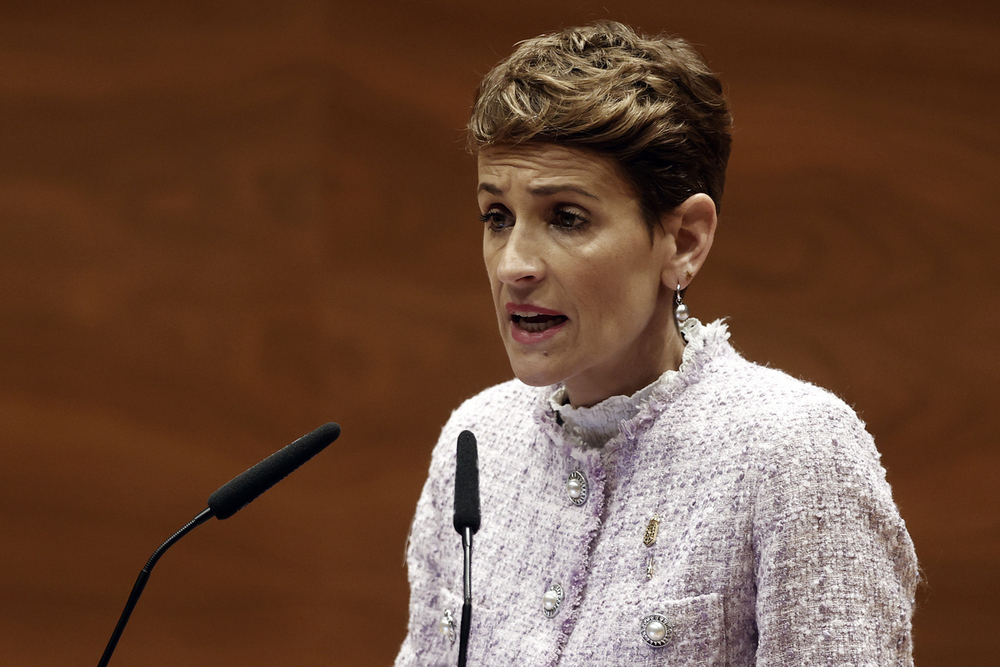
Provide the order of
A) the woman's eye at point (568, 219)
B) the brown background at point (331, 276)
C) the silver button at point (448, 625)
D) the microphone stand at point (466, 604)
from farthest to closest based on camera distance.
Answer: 1. the brown background at point (331, 276)
2. the silver button at point (448, 625)
3. the woman's eye at point (568, 219)
4. the microphone stand at point (466, 604)

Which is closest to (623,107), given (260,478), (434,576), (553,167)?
(553,167)

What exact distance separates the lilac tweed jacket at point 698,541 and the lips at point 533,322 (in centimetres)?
16

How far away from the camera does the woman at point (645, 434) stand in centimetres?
107

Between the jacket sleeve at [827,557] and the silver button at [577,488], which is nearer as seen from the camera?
the jacket sleeve at [827,557]

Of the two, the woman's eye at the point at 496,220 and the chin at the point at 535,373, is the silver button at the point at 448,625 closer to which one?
the chin at the point at 535,373

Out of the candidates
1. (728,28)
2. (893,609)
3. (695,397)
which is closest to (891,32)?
(728,28)

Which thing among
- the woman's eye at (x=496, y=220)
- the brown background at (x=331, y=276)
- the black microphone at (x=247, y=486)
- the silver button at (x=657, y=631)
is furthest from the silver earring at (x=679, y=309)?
the brown background at (x=331, y=276)

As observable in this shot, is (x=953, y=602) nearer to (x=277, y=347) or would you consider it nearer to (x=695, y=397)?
(x=695, y=397)

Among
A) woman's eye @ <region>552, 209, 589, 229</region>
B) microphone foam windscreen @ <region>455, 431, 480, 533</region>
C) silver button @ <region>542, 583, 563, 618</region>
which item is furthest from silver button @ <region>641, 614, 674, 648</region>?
woman's eye @ <region>552, 209, 589, 229</region>

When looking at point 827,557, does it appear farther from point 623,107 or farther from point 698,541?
point 623,107

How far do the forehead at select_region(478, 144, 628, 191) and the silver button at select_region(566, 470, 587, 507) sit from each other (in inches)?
14.7

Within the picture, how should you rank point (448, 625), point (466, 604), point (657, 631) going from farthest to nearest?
point (448, 625)
point (657, 631)
point (466, 604)

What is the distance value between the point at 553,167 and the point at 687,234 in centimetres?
19

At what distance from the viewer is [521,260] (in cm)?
118
